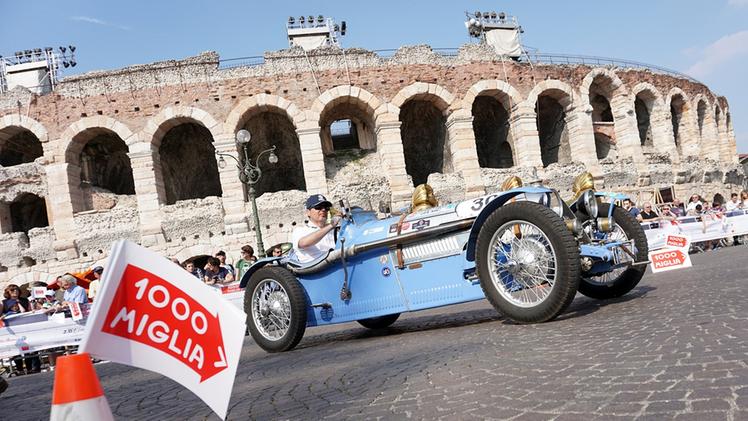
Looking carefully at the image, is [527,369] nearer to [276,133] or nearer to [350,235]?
[350,235]

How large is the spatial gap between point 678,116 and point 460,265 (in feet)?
87.6

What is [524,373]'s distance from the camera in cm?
261

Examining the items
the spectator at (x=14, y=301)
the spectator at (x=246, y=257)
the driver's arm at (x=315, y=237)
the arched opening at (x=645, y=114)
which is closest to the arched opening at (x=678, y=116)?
the arched opening at (x=645, y=114)

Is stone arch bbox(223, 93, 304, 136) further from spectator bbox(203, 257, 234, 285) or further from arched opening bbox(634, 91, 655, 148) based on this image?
arched opening bbox(634, 91, 655, 148)

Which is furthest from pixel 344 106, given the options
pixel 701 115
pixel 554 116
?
pixel 701 115

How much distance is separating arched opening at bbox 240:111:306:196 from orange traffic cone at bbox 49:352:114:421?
2038cm

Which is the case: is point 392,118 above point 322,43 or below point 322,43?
below

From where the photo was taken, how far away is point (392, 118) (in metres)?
19.8

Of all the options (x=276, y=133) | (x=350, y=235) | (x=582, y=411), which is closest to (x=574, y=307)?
(x=350, y=235)

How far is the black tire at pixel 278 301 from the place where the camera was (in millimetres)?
5164

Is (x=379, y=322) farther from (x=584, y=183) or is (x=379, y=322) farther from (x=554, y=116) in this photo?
(x=554, y=116)

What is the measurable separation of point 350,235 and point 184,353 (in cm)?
336

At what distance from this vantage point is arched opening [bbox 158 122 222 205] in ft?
72.7

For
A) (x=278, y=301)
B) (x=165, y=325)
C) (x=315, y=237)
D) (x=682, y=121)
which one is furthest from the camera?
(x=682, y=121)
